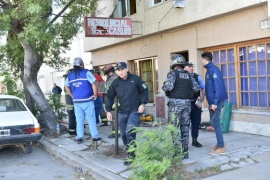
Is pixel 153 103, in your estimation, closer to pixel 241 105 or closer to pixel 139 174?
pixel 241 105

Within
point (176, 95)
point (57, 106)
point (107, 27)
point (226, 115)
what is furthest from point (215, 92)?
point (57, 106)

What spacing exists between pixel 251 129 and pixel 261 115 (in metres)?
0.46

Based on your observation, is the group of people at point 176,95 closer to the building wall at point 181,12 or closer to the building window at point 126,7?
the building wall at point 181,12

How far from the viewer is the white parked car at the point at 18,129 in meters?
6.88

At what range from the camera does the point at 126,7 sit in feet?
40.6

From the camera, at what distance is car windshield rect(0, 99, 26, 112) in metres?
7.90

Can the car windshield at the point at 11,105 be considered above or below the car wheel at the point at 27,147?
above

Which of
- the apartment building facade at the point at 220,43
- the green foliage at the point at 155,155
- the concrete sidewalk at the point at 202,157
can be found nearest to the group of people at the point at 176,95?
the concrete sidewalk at the point at 202,157

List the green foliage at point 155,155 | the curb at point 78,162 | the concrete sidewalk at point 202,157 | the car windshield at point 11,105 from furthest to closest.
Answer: the car windshield at point 11,105 < the curb at point 78,162 < the concrete sidewalk at point 202,157 < the green foliage at point 155,155

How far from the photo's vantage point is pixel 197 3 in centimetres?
867

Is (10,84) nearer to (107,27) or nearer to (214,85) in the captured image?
(107,27)

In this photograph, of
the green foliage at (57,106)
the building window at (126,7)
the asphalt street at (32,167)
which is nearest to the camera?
the asphalt street at (32,167)

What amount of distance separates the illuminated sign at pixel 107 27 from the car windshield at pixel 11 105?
8.63 ft

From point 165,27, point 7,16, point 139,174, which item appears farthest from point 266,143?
point 7,16
